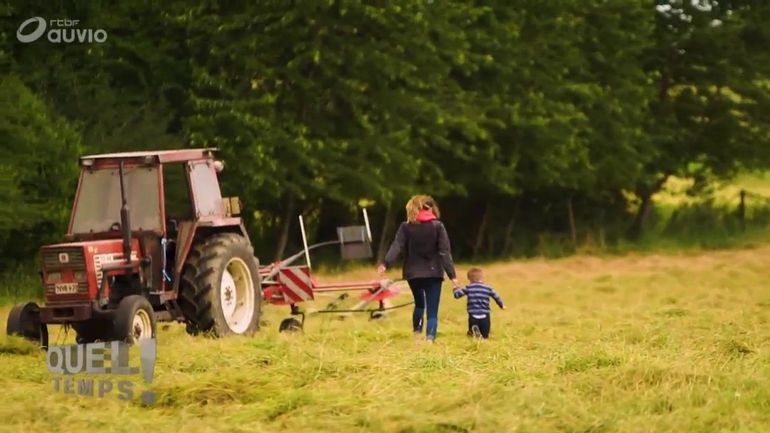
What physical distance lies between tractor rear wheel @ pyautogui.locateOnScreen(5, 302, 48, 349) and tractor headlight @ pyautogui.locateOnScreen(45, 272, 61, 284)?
0.38m

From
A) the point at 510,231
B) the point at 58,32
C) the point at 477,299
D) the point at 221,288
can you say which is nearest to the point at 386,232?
the point at 510,231

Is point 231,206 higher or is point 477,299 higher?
point 231,206

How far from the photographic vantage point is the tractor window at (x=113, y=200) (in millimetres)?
14789

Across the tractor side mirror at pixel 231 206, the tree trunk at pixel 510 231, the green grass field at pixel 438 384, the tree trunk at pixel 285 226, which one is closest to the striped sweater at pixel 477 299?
the green grass field at pixel 438 384

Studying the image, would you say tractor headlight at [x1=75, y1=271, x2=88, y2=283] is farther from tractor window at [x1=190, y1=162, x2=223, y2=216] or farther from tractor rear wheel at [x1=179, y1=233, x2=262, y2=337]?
tractor window at [x1=190, y1=162, x2=223, y2=216]

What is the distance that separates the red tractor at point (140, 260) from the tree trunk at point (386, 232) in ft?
46.9

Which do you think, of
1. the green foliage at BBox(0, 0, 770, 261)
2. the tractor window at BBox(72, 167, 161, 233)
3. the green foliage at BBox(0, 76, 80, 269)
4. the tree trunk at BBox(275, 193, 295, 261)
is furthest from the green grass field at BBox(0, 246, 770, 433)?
the tree trunk at BBox(275, 193, 295, 261)

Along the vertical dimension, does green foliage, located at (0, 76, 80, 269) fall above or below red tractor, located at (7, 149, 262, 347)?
above

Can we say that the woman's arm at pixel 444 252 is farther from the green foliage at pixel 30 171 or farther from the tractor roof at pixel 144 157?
the green foliage at pixel 30 171

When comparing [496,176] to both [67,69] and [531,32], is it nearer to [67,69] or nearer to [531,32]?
[531,32]

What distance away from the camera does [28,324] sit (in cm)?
1436

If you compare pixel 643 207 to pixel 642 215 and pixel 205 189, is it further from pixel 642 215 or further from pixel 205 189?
pixel 205 189

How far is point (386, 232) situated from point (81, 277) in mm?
17476

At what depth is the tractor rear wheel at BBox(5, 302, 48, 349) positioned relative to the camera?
1422cm
